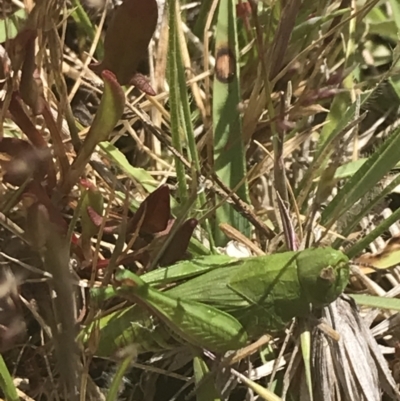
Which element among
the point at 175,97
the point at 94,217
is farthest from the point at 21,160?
A: the point at 175,97

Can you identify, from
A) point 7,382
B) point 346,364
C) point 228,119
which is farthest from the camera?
point 228,119

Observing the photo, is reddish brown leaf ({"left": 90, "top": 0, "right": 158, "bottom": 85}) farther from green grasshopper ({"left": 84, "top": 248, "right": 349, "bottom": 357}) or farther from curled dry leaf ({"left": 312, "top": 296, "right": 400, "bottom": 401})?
curled dry leaf ({"left": 312, "top": 296, "right": 400, "bottom": 401})

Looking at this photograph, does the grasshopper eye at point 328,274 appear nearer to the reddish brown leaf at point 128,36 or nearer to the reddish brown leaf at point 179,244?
the reddish brown leaf at point 179,244

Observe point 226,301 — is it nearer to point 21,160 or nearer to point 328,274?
point 328,274

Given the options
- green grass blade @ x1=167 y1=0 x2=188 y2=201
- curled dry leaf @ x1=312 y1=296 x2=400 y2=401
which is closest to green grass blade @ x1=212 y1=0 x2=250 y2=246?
green grass blade @ x1=167 y1=0 x2=188 y2=201

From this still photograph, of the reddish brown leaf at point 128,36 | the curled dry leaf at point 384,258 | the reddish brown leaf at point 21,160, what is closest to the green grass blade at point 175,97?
the reddish brown leaf at point 128,36

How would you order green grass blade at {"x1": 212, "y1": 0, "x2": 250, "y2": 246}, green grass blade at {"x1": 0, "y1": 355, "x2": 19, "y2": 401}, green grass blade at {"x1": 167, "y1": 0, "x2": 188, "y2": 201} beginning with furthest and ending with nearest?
green grass blade at {"x1": 212, "y1": 0, "x2": 250, "y2": 246}
green grass blade at {"x1": 167, "y1": 0, "x2": 188, "y2": 201}
green grass blade at {"x1": 0, "y1": 355, "x2": 19, "y2": 401}

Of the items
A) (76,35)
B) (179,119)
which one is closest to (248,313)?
(179,119)
